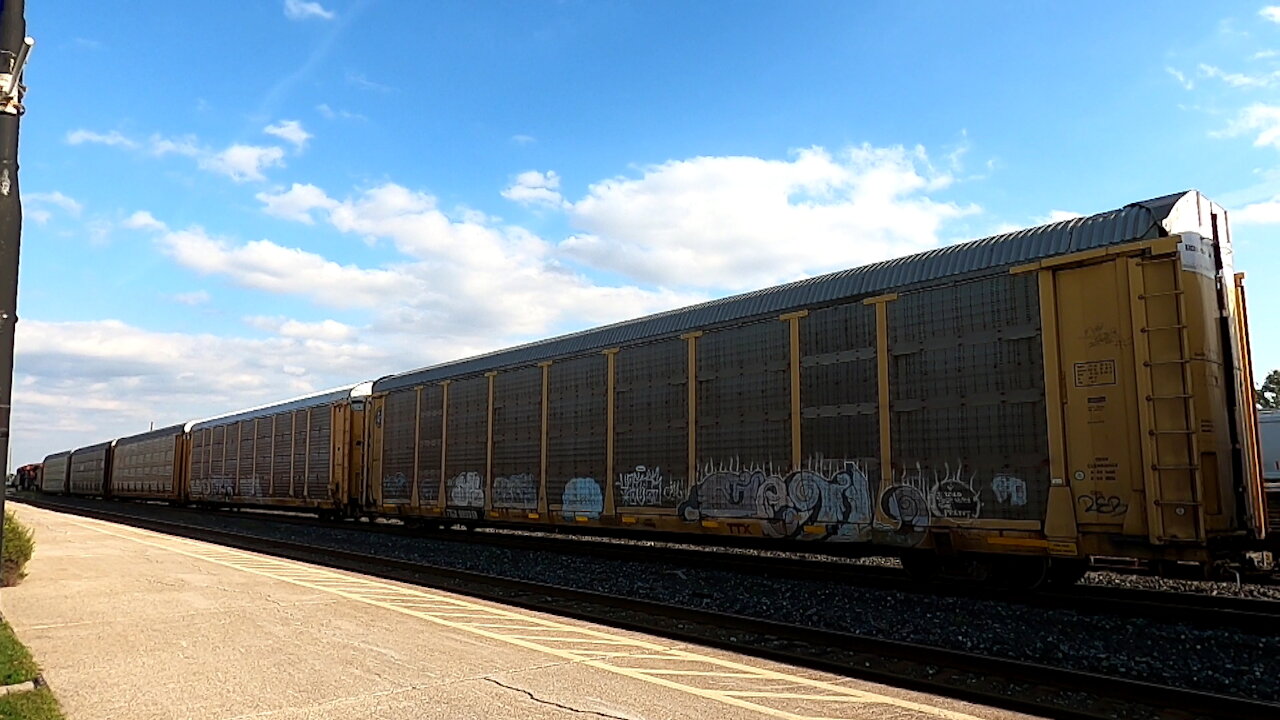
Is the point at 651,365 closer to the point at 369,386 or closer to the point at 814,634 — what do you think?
the point at 814,634

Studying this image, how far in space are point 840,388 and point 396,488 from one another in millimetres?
14278

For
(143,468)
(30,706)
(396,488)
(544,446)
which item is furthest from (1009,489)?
(143,468)

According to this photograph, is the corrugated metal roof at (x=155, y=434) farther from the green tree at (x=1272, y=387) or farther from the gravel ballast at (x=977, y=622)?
the green tree at (x=1272, y=387)

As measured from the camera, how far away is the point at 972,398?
963 cm

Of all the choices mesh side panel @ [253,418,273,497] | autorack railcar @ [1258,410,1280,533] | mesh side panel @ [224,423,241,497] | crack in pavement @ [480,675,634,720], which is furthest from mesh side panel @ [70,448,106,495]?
autorack railcar @ [1258,410,1280,533]

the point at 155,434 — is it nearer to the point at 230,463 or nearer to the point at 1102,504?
the point at 230,463

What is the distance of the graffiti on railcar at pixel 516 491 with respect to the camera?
16.5 m

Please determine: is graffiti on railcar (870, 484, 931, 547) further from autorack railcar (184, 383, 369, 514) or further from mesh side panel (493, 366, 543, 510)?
autorack railcar (184, 383, 369, 514)

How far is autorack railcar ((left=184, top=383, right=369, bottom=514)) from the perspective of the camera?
24406mm

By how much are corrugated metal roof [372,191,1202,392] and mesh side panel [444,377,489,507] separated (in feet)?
8.72

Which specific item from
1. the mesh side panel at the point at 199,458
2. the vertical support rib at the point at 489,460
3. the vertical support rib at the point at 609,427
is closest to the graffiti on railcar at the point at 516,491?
the vertical support rib at the point at 489,460

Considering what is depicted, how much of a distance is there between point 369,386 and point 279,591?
14.2 metres

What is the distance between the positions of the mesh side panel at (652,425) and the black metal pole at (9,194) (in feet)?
32.4

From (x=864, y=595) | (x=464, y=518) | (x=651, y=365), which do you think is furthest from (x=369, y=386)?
(x=864, y=595)
